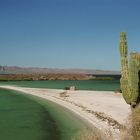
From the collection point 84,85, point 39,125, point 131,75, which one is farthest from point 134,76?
point 84,85

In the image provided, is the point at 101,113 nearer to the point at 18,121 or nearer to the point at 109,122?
the point at 109,122

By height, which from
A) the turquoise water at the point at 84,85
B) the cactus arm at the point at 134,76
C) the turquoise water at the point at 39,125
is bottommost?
the turquoise water at the point at 39,125

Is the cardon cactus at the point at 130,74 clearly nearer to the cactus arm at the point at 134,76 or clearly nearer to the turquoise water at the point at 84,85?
the cactus arm at the point at 134,76

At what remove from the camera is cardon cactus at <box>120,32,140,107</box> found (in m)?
19.6

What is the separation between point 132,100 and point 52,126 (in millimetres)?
9391

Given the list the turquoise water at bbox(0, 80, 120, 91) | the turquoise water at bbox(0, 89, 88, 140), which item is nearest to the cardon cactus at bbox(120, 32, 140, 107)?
the turquoise water at bbox(0, 89, 88, 140)

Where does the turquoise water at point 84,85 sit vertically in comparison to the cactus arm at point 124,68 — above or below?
below

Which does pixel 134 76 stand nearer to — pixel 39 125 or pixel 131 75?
pixel 131 75

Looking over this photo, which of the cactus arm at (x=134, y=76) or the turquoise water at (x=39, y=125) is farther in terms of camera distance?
the turquoise water at (x=39, y=125)

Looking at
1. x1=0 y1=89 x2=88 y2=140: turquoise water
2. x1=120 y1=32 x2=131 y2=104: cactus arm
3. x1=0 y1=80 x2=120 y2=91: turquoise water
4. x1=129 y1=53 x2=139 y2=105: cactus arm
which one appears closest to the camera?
x1=129 y1=53 x2=139 y2=105: cactus arm

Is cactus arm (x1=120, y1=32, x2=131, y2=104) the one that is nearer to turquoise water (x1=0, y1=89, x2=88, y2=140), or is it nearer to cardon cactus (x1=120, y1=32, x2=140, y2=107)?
cardon cactus (x1=120, y1=32, x2=140, y2=107)

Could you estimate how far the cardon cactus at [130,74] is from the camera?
19.6 m

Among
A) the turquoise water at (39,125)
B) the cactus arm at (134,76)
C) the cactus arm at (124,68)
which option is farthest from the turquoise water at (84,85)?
the cactus arm at (134,76)

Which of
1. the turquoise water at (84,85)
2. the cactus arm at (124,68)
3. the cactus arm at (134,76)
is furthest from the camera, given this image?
the turquoise water at (84,85)
